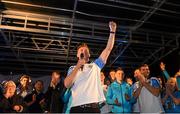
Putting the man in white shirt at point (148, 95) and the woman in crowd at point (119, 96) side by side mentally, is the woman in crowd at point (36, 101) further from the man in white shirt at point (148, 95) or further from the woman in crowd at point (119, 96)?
the man in white shirt at point (148, 95)

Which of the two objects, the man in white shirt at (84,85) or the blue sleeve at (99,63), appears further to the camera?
the blue sleeve at (99,63)

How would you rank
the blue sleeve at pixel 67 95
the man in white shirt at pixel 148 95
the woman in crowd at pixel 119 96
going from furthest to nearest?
the woman in crowd at pixel 119 96, the man in white shirt at pixel 148 95, the blue sleeve at pixel 67 95

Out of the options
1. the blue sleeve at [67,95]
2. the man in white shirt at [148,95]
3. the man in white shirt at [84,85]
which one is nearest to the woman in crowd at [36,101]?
the man in white shirt at [148,95]

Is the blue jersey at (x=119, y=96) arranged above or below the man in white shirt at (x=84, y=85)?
below

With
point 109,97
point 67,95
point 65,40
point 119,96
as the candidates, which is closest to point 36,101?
point 109,97

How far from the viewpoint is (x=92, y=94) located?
245 cm

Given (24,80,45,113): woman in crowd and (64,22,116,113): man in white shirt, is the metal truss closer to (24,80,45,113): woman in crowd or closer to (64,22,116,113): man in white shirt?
(24,80,45,113): woman in crowd

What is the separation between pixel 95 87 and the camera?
2.52m

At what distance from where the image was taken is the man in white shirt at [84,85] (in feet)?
7.89

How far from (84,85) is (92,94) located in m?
0.13

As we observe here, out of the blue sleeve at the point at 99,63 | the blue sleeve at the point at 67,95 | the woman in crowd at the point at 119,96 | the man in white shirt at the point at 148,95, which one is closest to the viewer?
the blue sleeve at the point at 67,95

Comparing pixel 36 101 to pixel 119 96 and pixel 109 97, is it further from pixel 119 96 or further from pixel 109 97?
pixel 119 96

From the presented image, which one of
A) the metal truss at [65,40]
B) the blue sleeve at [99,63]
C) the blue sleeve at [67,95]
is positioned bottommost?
the blue sleeve at [67,95]

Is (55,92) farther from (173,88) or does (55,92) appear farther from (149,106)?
(173,88)
